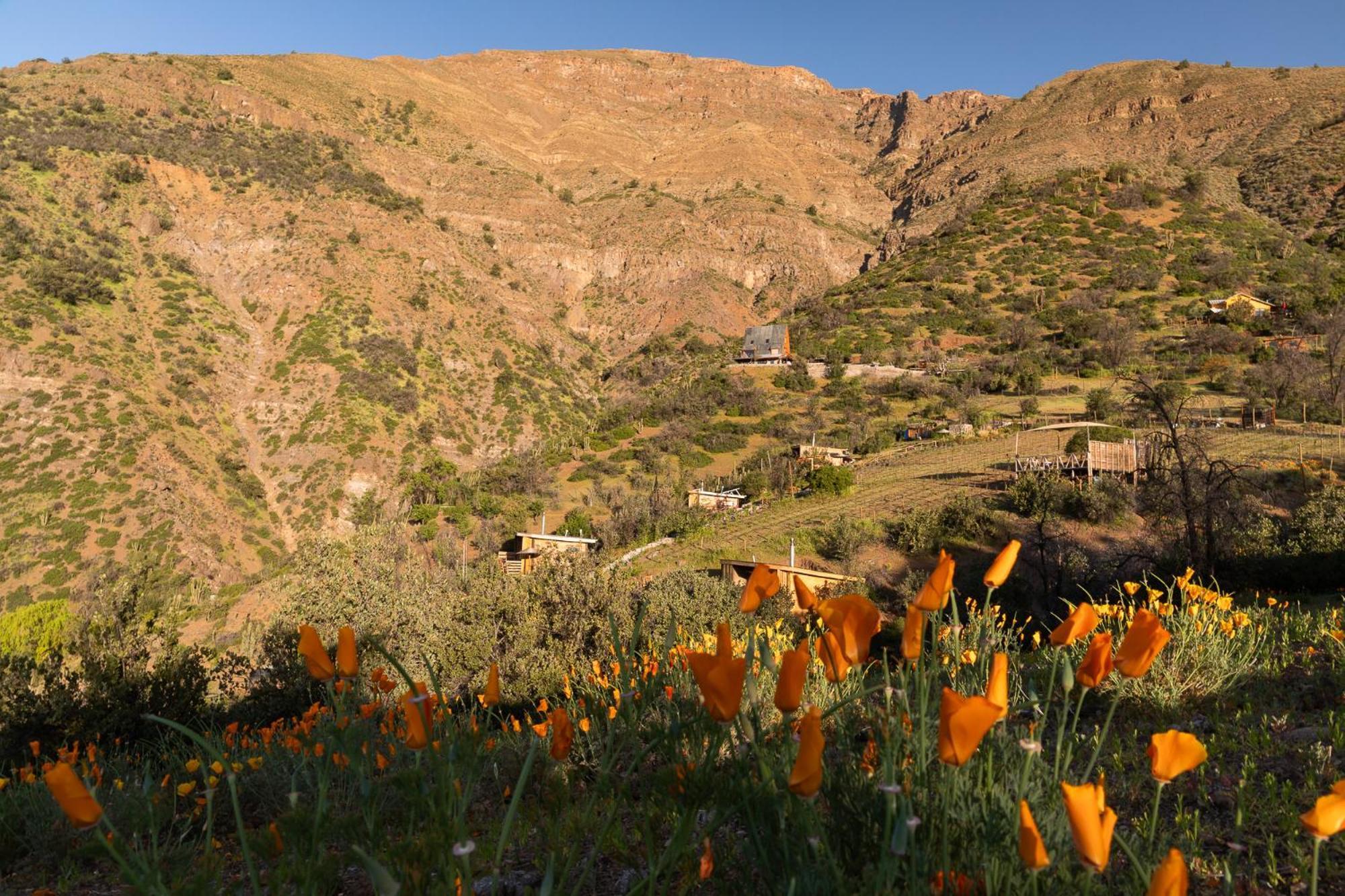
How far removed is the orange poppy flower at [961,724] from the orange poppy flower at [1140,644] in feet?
1.68

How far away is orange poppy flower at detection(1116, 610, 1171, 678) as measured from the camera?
1.21 metres

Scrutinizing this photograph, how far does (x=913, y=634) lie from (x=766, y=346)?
51.5 metres

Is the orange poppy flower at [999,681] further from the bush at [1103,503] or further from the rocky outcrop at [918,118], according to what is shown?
the rocky outcrop at [918,118]

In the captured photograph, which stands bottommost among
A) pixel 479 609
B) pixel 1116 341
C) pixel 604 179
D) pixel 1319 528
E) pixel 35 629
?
pixel 35 629

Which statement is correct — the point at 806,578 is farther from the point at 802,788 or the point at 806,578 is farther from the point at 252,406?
the point at 252,406

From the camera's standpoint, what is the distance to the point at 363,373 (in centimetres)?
4003

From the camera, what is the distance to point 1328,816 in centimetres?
89

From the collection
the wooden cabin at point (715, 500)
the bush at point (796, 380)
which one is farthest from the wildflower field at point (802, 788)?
the bush at point (796, 380)

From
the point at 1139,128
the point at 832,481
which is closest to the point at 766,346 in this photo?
the point at 832,481

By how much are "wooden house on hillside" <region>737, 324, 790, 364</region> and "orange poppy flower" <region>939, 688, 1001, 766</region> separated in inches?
1954

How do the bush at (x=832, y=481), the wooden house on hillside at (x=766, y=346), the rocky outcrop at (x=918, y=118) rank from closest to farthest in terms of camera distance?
1. the bush at (x=832, y=481)
2. the wooden house on hillside at (x=766, y=346)
3. the rocky outcrop at (x=918, y=118)

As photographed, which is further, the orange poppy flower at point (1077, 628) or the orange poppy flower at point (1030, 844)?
the orange poppy flower at point (1077, 628)

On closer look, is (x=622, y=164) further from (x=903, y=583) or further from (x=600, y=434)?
(x=903, y=583)

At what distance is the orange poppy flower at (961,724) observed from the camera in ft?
2.85
